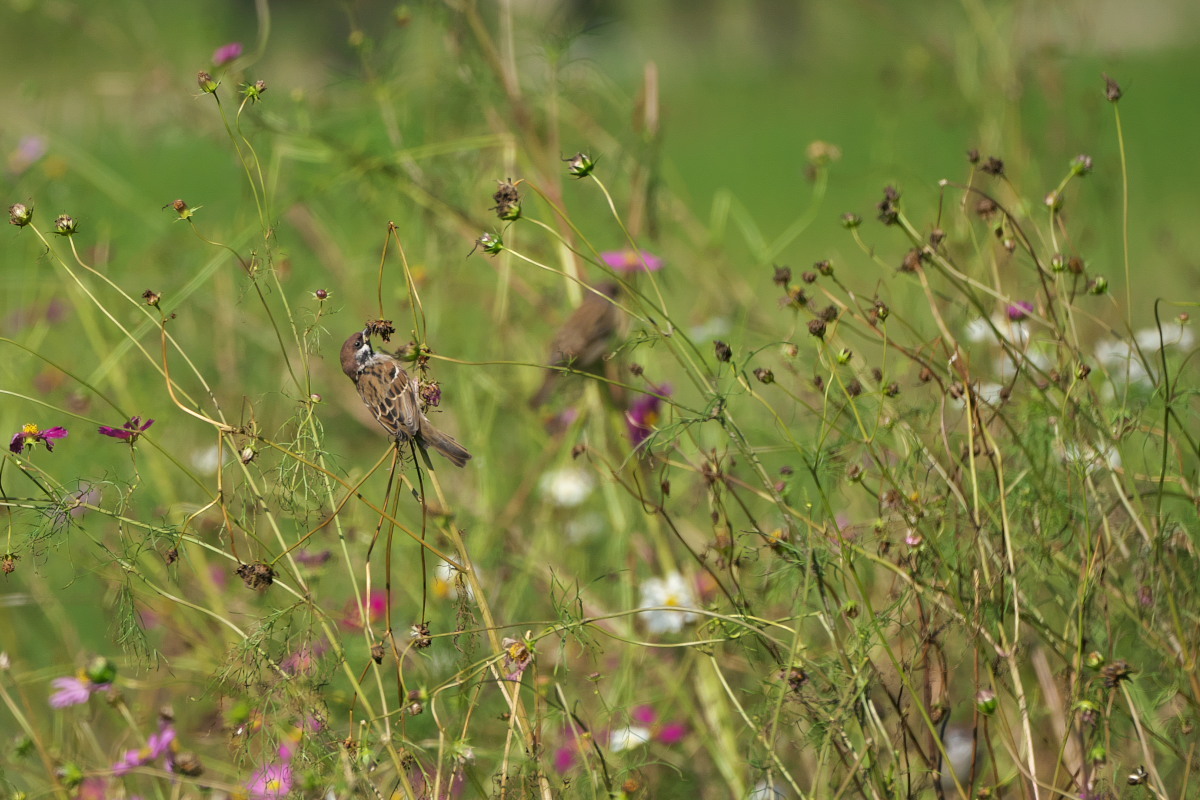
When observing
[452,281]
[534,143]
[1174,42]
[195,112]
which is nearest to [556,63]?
[534,143]

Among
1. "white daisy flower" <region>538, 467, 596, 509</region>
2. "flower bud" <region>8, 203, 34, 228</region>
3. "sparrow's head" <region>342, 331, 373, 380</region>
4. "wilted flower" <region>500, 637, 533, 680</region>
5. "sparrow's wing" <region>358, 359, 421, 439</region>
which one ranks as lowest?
"wilted flower" <region>500, 637, 533, 680</region>

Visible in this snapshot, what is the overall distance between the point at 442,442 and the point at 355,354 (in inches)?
6.8

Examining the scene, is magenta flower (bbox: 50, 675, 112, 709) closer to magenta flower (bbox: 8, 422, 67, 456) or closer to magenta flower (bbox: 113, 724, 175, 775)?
magenta flower (bbox: 113, 724, 175, 775)

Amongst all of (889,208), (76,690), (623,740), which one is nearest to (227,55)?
(76,690)

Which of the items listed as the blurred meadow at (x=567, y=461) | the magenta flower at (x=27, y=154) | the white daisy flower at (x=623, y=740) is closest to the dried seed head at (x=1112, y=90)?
the blurred meadow at (x=567, y=461)

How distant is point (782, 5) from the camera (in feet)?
38.9

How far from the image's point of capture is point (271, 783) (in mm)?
1237

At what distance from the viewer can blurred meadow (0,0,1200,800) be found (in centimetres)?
120

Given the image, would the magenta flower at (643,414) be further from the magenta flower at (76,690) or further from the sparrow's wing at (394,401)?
the magenta flower at (76,690)

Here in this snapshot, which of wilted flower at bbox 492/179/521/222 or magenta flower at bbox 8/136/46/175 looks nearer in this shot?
wilted flower at bbox 492/179/521/222

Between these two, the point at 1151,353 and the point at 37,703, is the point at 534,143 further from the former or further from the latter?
the point at 37,703

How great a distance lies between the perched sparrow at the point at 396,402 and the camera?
4.00 ft

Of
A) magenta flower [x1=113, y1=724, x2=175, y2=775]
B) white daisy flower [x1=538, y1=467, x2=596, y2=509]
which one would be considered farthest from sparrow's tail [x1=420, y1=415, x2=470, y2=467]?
white daisy flower [x1=538, y1=467, x2=596, y2=509]

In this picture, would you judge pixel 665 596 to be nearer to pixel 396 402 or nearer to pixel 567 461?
pixel 567 461
